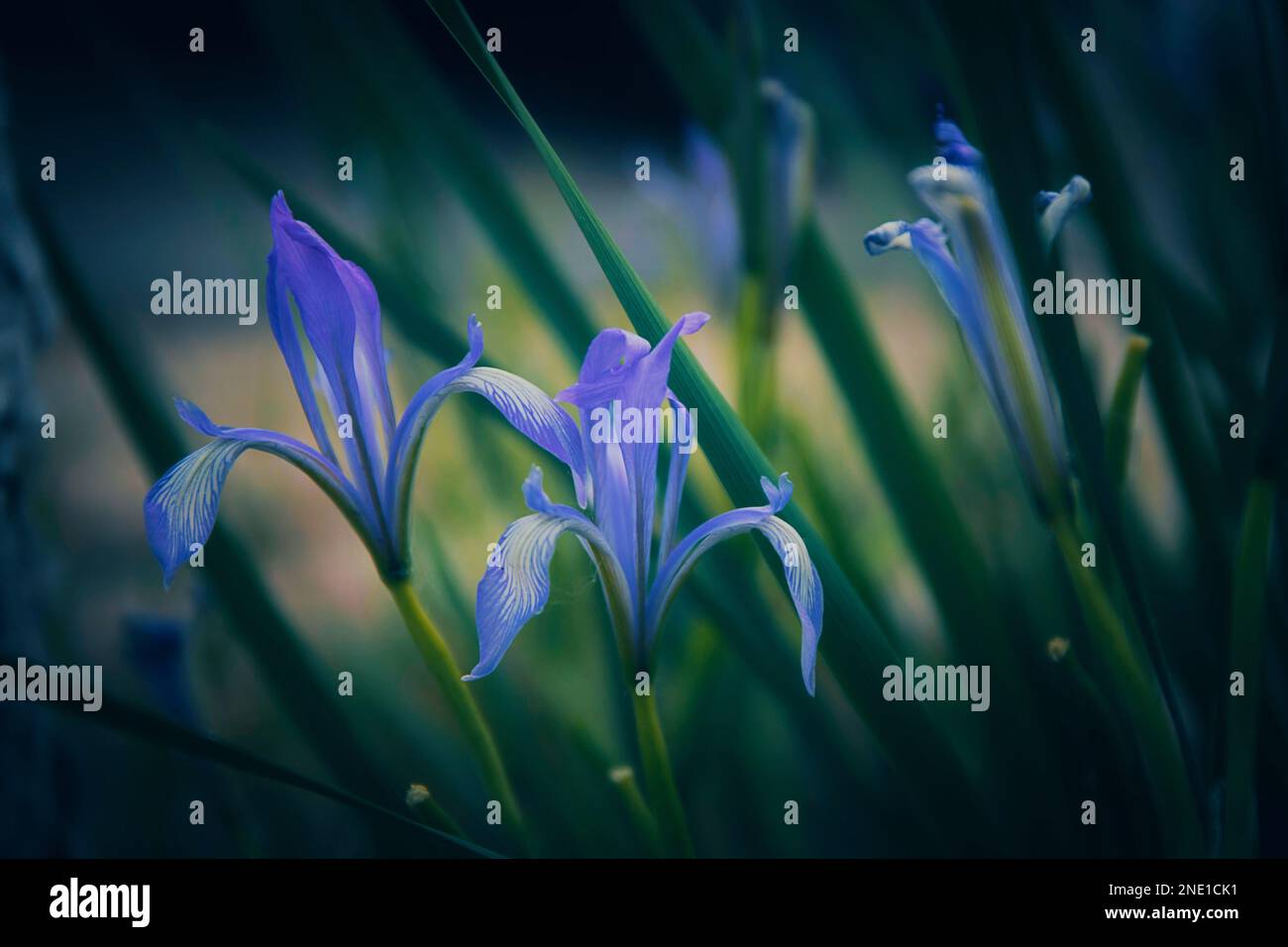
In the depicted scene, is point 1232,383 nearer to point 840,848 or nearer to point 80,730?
point 840,848

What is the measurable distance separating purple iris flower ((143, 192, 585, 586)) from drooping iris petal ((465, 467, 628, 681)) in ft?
0.07

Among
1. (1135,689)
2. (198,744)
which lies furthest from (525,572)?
(1135,689)

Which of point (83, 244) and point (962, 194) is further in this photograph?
point (83, 244)

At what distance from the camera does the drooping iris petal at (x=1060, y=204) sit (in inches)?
13.3

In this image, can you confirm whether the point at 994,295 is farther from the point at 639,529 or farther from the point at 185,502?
the point at 185,502

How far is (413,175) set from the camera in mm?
532

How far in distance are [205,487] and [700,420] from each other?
0.20 meters

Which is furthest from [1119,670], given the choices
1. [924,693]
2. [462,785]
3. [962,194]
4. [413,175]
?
[413,175]

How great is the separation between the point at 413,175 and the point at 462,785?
1.29 ft

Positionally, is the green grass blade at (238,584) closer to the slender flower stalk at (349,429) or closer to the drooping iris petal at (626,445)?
the slender flower stalk at (349,429)

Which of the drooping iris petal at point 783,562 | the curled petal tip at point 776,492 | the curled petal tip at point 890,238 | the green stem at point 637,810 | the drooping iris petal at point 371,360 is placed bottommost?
the green stem at point 637,810

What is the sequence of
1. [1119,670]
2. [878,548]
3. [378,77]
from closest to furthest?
[1119,670], [378,77], [878,548]

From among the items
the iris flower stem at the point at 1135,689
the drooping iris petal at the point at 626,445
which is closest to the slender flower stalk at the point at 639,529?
the drooping iris petal at the point at 626,445

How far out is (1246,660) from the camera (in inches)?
13.4
